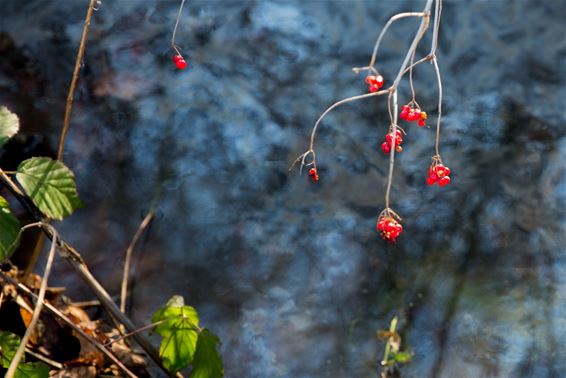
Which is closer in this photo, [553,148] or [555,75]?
[553,148]

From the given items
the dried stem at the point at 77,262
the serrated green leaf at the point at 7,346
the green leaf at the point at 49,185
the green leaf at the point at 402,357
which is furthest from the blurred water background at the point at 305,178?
the green leaf at the point at 49,185

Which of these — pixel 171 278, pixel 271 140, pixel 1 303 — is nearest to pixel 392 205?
pixel 271 140

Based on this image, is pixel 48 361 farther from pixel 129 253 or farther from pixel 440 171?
pixel 440 171

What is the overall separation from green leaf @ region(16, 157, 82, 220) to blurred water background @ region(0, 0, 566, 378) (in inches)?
22.9

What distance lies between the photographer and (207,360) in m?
1.44

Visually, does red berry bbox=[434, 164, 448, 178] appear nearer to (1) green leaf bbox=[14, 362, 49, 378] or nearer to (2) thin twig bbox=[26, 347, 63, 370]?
(1) green leaf bbox=[14, 362, 49, 378]

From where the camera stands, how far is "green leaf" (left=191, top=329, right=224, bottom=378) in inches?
56.6

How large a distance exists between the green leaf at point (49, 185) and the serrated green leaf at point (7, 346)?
0.84ft

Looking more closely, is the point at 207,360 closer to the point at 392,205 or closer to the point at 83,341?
the point at 83,341

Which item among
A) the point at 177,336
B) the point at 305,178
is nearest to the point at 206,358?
the point at 177,336

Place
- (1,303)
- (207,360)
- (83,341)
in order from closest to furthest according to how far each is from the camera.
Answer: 1. (207,360)
2. (1,303)
3. (83,341)

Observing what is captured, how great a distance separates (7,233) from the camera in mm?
1271

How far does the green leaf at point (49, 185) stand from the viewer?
4.32 ft

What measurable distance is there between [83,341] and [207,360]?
39 cm
